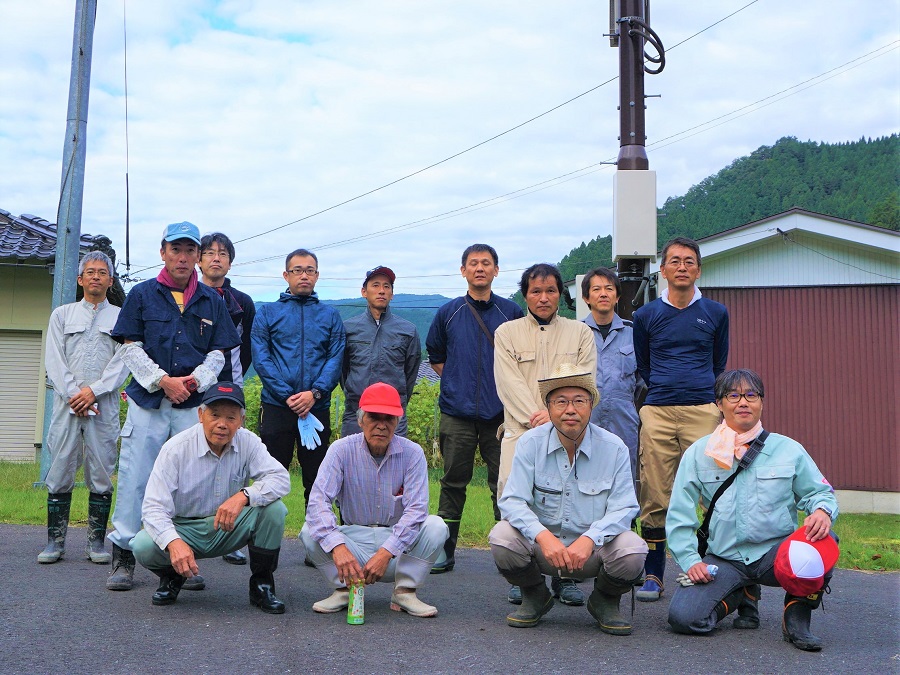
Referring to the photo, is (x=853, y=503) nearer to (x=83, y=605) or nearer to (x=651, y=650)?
(x=651, y=650)

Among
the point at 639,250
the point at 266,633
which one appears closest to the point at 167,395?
the point at 266,633

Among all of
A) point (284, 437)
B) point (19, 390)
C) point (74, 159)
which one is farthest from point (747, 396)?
point (19, 390)

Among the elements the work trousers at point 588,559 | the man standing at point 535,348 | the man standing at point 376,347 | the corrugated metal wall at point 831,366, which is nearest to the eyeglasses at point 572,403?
the work trousers at point 588,559

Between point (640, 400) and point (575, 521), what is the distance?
1.93m

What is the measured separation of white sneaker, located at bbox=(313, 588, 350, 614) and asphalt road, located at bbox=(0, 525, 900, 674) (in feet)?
0.17

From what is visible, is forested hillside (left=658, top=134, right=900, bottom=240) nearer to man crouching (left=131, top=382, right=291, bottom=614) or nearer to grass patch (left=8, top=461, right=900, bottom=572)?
grass patch (left=8, top=461, right=900, bottom=572)

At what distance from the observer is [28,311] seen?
44.6 ft

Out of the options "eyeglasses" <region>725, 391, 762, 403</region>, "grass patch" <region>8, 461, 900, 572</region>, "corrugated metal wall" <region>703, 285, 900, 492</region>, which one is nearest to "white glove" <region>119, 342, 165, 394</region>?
"grass patch" <region>8, 461, 900, 572</region>

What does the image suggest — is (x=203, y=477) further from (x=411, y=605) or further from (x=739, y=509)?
(x=739, y=509)

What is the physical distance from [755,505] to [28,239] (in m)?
11.4

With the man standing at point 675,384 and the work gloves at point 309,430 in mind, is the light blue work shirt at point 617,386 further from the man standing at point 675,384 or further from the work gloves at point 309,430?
the work gloves at point 309,430

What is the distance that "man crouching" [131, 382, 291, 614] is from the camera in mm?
4766

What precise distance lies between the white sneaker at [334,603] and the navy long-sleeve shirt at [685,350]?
7.42 feet

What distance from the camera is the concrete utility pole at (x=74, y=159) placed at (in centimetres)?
975
